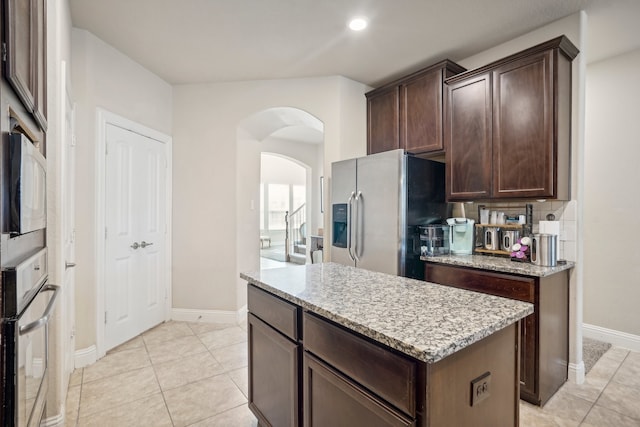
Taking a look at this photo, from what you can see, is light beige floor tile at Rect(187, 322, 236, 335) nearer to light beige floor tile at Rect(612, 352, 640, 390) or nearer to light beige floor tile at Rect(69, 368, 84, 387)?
light beige floor tile at Rect(69, 368, 84, 387)

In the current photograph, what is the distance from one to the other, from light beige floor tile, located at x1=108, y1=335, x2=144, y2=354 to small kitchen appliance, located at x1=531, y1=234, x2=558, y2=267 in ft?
11.2

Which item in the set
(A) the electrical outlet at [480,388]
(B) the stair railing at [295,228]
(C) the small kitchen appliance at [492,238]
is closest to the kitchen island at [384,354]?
(A) the electrical outlet at [480,388]

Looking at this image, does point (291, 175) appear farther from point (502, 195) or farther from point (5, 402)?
point (5, 402)

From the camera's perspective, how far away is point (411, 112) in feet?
10.6

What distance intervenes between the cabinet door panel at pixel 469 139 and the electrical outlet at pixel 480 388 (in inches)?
73.1

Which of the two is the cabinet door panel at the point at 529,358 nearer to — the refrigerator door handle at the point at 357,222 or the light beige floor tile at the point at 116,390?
the refrigerator door handle at the point at 357,222

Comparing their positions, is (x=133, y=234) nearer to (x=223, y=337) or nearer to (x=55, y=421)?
(x=223, y=337)

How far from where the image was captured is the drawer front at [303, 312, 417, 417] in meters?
0.95

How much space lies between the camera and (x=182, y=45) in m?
2.91

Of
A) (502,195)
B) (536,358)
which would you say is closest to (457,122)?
(502,195)

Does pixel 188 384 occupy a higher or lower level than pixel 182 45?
lower

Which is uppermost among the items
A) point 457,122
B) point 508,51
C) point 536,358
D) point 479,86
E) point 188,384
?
point 508,51

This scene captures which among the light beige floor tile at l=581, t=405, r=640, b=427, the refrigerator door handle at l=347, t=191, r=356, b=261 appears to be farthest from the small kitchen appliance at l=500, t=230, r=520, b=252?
the refrigerator door handle at l=347, t=191, r=356, b=261

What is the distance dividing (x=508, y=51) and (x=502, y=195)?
1.30 m
